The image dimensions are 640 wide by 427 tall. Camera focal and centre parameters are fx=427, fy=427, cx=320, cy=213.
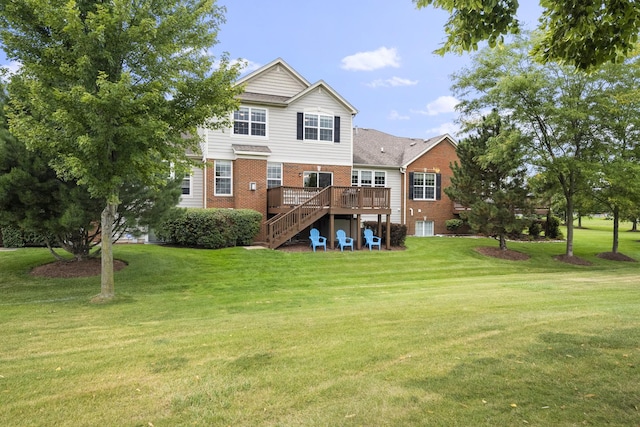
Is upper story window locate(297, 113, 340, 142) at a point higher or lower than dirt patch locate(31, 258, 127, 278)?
higher

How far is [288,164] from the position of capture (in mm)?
21062

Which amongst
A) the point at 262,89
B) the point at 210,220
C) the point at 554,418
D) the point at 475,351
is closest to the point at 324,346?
the point at 475,351

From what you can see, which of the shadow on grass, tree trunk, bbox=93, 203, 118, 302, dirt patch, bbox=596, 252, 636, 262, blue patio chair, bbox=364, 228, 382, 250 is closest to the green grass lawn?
the shadow on grass

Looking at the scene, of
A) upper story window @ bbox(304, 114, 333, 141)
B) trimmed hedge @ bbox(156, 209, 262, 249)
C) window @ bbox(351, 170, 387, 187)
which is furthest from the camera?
window @ bbox(351, 170, 387, 187)

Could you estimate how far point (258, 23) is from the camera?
48.8 ft

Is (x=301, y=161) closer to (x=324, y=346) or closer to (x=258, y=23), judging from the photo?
(x=258, y=23)

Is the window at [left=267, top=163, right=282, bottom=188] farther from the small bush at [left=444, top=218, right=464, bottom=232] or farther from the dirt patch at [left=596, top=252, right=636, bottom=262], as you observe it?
the dirt patch at [left=596, top=252, right=636, bottom=262]

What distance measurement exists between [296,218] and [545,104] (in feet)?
37.5

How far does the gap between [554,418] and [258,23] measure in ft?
48.2

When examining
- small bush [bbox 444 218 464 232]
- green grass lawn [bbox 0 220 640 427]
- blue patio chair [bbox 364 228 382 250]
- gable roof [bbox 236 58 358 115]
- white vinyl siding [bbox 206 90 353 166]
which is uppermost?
gable roof [bbox 236 58 358 115]

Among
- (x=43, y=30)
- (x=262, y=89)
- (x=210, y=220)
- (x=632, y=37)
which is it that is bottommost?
(x=210, y=220)

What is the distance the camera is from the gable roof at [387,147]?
25.1 meters

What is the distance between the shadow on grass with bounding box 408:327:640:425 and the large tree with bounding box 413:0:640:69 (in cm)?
386

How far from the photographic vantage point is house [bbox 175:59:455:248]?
18734mm
